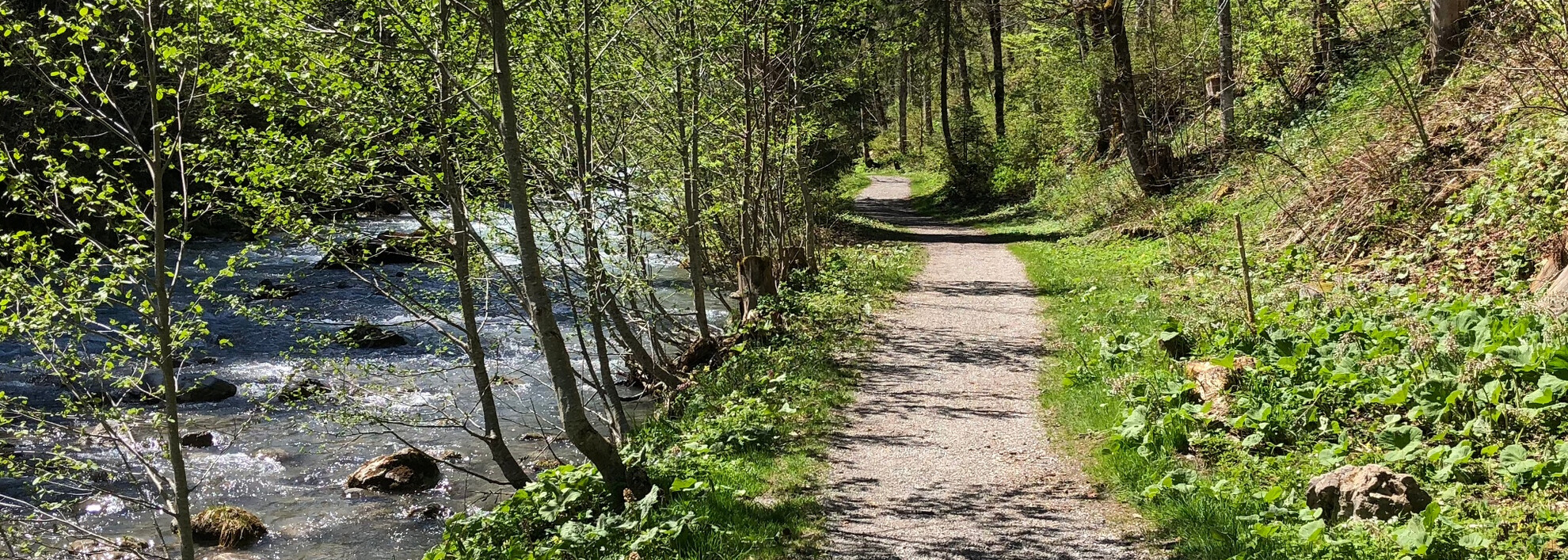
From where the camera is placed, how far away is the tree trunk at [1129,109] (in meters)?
19.8

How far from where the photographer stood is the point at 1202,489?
5859 millimetres

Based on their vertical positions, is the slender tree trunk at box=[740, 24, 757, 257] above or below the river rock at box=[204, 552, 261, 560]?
above

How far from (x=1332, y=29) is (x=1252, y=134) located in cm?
219

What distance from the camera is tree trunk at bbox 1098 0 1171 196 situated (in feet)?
64.8

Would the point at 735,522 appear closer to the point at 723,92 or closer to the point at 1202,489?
the point at 1202,489

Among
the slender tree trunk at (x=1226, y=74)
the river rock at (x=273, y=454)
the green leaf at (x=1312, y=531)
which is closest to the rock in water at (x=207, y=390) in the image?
the river rock at (x=273, y=454)

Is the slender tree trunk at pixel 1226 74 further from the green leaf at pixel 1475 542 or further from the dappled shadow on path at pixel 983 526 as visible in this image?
the green leaf at pixel 1475 542

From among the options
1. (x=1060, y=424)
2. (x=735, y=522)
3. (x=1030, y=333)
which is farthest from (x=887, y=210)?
(x=735, y=522)

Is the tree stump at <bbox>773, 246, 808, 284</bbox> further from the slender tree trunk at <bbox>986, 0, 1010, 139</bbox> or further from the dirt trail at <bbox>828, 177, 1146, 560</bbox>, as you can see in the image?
the slender tree trunk at <bbox>986, 0, 1010, 139</bbox>

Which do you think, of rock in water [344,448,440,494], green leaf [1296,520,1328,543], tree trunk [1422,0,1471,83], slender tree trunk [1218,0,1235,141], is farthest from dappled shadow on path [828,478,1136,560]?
slender tree trunk [1218,0,1235,141]

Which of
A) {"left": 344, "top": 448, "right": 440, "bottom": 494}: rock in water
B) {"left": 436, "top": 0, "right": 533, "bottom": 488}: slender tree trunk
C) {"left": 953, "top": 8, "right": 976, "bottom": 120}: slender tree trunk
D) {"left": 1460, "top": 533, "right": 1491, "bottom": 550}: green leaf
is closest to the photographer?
{"left": 1460, "top": 533, "right": 1491, "bottom": 550}: green leaf

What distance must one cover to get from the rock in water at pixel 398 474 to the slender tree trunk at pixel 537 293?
4300 mm

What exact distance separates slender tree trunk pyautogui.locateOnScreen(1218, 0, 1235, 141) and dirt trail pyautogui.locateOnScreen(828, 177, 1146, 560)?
9.28 m

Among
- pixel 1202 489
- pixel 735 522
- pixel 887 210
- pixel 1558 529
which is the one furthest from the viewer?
pixel 887 210
